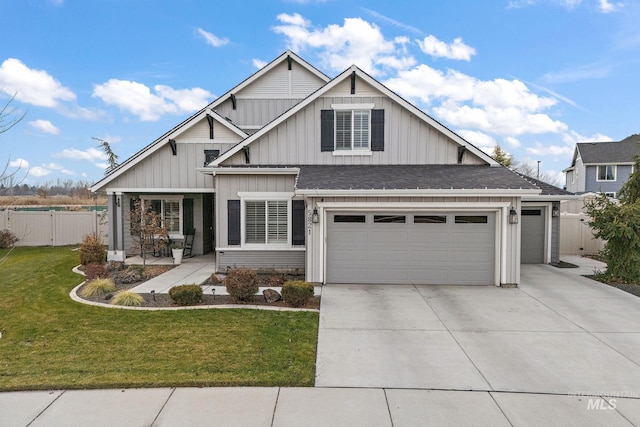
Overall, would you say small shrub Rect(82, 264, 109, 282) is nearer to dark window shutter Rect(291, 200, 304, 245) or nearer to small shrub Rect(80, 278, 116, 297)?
small shrub Rect(80, 278, 116, 297)

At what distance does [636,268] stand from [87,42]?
2251 cm

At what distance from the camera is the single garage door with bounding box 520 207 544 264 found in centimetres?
1345

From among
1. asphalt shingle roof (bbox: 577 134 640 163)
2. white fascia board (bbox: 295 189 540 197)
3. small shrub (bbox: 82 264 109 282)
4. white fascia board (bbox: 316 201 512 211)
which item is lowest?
small shrub (bbox: 82 264 109 282)

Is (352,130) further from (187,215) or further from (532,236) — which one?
(532,236)

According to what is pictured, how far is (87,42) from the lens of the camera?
53.0 ft

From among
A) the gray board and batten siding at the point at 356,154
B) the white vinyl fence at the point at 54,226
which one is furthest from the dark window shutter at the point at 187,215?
the white vinyl fence at the point at 54,226

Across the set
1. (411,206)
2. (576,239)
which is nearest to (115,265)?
(411,206)

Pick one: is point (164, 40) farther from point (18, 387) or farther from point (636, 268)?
point (636, 268)

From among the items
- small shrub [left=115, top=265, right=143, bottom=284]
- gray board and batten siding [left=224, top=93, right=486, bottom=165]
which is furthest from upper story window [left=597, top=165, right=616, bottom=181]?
small shrub [left=115, top=265, right=143, bottom=284]

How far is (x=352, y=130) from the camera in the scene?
11898 millimetres

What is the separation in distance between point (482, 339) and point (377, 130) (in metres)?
7.50

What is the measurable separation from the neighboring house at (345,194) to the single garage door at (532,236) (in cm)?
4

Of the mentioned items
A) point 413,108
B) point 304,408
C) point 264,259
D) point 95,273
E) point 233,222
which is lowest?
point 304,408

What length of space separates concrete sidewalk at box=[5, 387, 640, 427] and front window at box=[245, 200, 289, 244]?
7340 mm
